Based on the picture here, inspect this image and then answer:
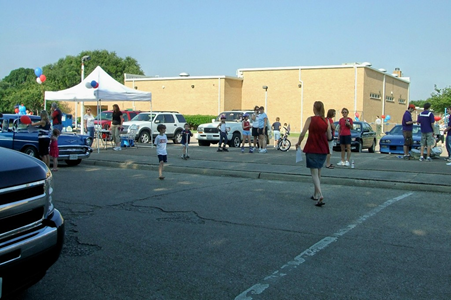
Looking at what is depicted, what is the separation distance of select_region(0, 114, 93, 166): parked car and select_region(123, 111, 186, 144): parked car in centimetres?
839

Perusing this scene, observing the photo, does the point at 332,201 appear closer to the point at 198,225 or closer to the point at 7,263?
the point at 198,225

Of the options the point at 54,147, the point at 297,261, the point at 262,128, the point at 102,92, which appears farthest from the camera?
the point at 102,92

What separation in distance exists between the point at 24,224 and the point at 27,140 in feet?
38.9

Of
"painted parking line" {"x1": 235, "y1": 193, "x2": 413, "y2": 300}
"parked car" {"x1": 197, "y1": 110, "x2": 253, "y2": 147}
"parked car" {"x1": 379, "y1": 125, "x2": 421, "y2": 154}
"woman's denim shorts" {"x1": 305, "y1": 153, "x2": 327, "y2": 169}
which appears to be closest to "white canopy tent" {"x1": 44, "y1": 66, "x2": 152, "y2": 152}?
"parked car" {"x1": 197, "y1": 110, "x2": 253, "y2": 147}

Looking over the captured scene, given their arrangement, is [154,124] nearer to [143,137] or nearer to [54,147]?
[143,137]

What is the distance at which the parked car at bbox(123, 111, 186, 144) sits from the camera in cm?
2387

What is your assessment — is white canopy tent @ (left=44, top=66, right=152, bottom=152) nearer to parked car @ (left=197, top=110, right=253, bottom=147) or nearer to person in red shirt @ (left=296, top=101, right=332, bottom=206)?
parked car @ (left=197, top=110, right=253, bottom=147)

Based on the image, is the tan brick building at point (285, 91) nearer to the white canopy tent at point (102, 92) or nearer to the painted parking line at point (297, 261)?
the white canopy tent at point (102, 92)

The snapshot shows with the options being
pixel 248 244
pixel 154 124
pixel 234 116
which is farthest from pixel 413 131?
pixel 248 244

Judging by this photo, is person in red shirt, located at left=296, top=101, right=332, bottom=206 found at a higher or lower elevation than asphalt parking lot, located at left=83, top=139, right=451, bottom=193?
higher

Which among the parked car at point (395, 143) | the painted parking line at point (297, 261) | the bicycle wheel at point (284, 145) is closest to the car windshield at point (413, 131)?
the parked car at point (395, 143)

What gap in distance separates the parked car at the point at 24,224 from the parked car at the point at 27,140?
11.1m

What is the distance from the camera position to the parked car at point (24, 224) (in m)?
3.37

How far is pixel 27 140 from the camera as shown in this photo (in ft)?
47.4
